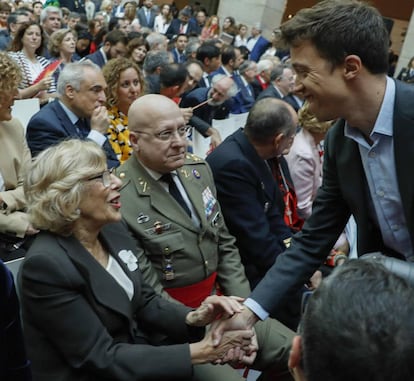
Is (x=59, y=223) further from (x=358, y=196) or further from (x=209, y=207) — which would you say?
(x=358, y=196)

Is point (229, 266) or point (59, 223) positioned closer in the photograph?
point (59, 223)

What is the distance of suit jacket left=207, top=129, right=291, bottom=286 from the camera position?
110 inches

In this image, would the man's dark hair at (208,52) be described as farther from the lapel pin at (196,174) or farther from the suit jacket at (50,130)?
the lapel pin at (196,174)

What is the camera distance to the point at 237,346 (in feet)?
6.45

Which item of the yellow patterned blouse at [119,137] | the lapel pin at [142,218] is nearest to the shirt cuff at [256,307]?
the lapel pin at [142,218]

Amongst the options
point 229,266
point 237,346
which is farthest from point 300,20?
point 229,266

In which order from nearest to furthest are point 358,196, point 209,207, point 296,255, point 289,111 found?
1. point 358,196
2. point 296,255
3. point 209,207
4. point 289,111

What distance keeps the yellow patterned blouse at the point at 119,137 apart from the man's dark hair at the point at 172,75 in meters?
1.15

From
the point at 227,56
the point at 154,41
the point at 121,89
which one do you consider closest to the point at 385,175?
Answer: the point at 121,89

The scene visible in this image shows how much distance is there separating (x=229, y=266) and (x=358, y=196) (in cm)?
103

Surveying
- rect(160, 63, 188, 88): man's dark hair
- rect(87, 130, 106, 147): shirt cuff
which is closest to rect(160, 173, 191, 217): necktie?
rect(87, 130, 106, 147): shirt cuff

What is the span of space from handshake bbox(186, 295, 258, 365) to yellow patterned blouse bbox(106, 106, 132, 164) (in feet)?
6.15

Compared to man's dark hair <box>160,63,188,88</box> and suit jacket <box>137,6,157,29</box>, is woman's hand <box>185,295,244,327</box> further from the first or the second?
suit jacket <box>137,6,157,29</box>

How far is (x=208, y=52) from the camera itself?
6.88 m
